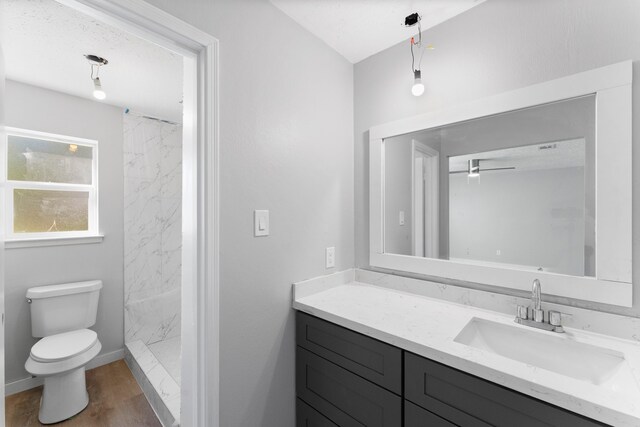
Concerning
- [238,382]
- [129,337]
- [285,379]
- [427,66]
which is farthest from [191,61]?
[129,337]

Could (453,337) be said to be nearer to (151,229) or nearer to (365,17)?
(365,17)

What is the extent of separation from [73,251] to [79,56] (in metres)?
1.57

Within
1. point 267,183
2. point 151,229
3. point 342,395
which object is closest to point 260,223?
point 267,183

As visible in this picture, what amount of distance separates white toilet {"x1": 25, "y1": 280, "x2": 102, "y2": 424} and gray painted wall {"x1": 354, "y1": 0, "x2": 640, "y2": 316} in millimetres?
2142

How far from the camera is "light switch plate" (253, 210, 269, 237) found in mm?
1295

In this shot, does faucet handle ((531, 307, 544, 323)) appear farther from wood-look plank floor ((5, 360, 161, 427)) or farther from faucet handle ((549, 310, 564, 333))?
wood-look plank floor ((5, 360, 161, 427))

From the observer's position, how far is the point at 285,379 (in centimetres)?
144

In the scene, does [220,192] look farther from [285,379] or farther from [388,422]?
[388,422]

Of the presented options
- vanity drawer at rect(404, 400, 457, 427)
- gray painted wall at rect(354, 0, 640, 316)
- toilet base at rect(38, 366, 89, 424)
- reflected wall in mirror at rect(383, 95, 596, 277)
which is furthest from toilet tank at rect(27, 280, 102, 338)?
vanity drawer at rect(404, 400, 457, 427)

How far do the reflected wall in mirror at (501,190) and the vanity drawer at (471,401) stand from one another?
24.4 inches

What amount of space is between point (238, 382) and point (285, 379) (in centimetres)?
30

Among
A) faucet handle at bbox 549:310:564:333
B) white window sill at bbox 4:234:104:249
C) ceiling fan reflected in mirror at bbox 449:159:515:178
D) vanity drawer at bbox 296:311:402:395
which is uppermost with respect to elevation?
ceiling fan reflected in mirror at bbox 449:159:515:178

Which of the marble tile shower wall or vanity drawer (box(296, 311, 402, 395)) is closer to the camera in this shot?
vanity drawer (box(296, 311, 402, 395))

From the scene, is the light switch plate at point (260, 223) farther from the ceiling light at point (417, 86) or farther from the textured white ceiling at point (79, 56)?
the textured white ceiling at point (79, 56)
